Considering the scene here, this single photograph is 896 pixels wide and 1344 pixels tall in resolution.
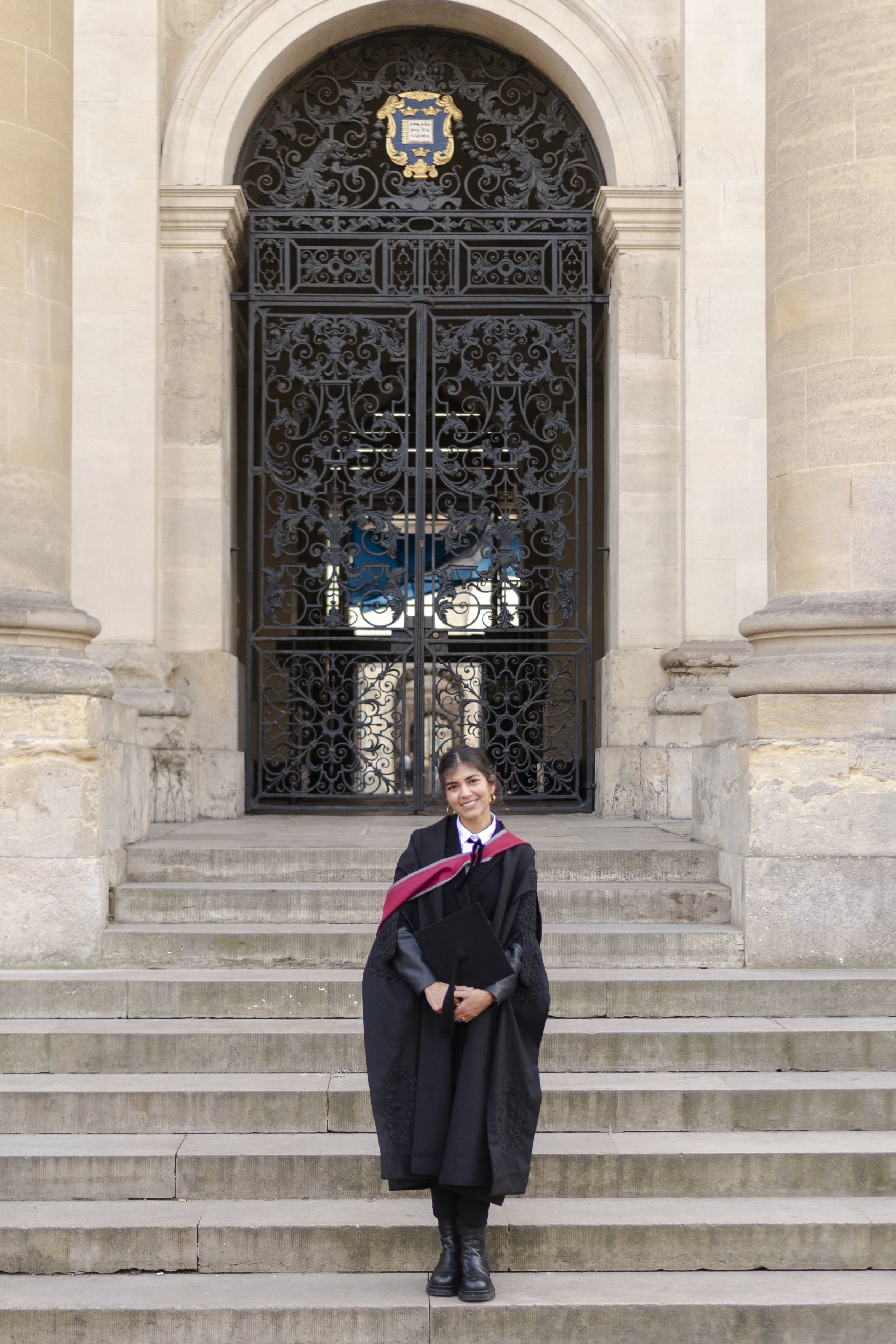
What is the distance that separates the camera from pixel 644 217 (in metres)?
10.6

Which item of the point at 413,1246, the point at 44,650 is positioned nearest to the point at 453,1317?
the point at 413,1246

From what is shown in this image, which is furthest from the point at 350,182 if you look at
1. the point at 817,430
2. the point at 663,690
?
the point at 817,430

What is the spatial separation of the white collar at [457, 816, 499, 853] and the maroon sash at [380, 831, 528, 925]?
0.11 ft

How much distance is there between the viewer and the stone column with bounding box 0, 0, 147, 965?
6.68m

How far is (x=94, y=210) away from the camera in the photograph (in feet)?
33.9

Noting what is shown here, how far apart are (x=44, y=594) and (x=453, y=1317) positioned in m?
4.15

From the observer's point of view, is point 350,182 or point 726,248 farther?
point 350,182

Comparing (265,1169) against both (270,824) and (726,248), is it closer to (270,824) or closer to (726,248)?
(270,824)

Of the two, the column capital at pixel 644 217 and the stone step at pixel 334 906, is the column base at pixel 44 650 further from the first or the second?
the column capital at pixel 644 217

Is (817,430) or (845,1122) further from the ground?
(817,430)

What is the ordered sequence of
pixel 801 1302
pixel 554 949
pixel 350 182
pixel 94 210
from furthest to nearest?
pixel 350 182 → pixel 94 210 → pixel 554 949 → pixel 801 1302

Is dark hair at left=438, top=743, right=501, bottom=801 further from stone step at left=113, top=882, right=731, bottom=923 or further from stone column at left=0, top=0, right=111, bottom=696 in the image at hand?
stone column at left=0, top=0, right=111, bottom=696

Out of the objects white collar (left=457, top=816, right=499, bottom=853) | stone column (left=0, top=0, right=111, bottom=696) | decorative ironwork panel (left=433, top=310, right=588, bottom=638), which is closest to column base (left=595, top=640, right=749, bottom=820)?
decorative ironwork panel (left=433, top=310, right=588, bottom=638)

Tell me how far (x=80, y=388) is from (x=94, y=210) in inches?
51.4
